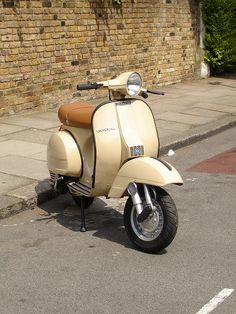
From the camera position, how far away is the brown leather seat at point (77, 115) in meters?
4.87

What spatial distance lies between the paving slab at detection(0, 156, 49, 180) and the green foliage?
10030mm

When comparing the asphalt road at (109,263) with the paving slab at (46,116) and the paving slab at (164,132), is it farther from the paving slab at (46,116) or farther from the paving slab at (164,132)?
the paving slab at (46,116)

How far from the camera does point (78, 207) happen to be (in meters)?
5.68

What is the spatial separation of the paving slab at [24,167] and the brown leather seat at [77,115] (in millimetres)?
1359

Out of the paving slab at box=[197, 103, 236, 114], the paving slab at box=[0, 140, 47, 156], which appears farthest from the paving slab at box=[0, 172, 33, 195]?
the paving slab at box=[197, 103, 236, 114]

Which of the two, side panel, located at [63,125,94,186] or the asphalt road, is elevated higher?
side panel, located at [63,125,94,186]

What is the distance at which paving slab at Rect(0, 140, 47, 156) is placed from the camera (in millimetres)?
7457

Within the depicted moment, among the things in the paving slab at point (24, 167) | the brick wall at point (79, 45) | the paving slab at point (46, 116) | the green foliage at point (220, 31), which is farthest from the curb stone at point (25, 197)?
the green foliage at point (220, 31)

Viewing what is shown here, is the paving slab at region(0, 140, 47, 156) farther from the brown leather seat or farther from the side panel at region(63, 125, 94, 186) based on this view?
the side panel at region(63, 125, 94, 186)

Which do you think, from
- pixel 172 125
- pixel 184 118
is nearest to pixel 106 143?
pixel 172 125

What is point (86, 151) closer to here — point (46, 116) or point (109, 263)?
point (109, 263)

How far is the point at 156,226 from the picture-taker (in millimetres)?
4430

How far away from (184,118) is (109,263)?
20.7ft

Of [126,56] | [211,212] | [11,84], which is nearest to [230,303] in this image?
[211,212]
